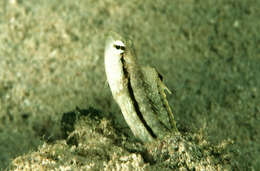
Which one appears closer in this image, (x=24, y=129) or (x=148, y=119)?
(x=148, y=119)

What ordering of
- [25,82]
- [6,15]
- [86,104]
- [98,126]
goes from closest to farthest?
1. [98,126]
2. [86,104]
3. [25,82]
4. [6,15]

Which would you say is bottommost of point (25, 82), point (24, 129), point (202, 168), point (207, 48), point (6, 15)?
point (202, 168)

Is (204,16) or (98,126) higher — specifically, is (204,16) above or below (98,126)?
above

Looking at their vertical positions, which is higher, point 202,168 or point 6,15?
point 6,15

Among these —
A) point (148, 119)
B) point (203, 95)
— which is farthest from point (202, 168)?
point (203, 95)

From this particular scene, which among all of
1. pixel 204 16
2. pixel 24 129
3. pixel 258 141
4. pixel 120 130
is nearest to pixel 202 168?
pixel 120 130

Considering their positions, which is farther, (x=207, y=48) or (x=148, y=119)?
(x=207, y=48)

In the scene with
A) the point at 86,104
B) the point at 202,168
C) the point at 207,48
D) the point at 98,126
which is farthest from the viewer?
the point at 207,48

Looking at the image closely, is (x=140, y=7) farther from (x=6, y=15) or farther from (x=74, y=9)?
(x=6, y=15)

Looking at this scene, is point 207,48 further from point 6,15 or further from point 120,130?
point 6,15
